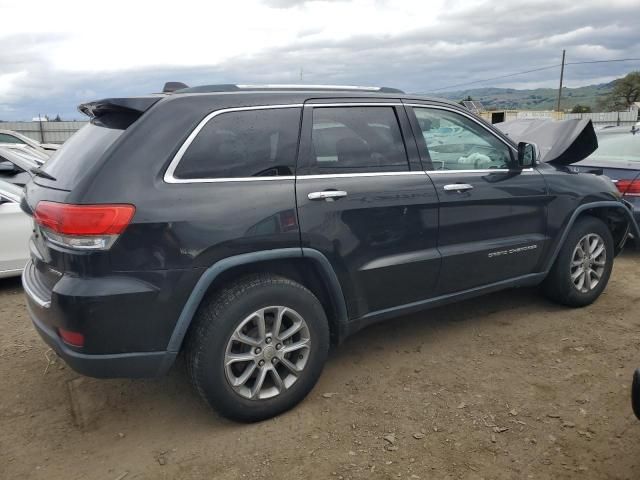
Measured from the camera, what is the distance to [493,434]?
2.95 metres

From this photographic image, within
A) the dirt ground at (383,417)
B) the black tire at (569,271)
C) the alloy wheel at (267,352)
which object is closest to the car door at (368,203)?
the alloy wheel at (267,352)

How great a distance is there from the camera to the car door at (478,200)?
3.71 meters

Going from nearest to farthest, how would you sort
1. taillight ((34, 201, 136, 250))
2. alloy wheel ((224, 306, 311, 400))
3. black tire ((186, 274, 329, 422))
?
taillight ((34, 201, 136, 250)) < black tire ((186, 274, 329, 422)) < alloy wheel ((224, 306, 311, 400))

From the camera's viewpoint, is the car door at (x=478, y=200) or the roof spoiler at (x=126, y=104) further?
the car door at (x=478, y=200)

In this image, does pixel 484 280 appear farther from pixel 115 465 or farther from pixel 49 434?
pixel 49 434

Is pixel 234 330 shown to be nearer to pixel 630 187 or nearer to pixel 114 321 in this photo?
pixel 114 321

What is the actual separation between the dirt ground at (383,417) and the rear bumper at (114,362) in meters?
0.46

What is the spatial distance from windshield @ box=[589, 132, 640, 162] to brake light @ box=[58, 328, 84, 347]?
21.1ft

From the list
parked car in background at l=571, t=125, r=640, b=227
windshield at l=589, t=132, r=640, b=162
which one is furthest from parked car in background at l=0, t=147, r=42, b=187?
windshield at l=589, t=132, r=640, b=162

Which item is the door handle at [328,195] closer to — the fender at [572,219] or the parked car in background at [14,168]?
the fender at [572,219]

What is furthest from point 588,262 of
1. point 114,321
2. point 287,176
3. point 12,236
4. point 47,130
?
point 47,130

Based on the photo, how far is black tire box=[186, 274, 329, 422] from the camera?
282 centimetres

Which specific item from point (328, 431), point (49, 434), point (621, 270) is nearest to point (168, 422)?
A: point (49, 434)

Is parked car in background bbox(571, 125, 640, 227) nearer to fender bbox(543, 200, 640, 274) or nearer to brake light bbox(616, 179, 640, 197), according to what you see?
brake light bbox(616, 179, 640, 197)
